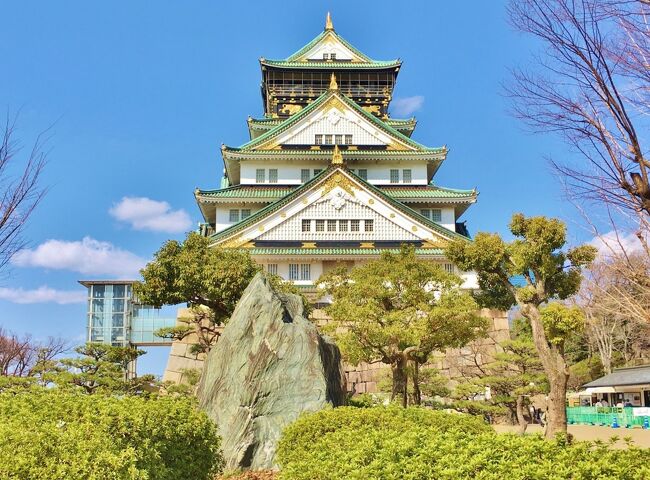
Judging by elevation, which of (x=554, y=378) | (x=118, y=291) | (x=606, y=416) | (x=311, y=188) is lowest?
(x=606, y=416)

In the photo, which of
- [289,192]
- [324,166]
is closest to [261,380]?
[289,192]

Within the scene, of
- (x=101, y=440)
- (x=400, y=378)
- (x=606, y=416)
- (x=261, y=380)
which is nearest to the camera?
(x=101, y=440)

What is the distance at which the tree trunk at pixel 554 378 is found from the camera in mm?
15148

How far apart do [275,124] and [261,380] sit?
3337cm

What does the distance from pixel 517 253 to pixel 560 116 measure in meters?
A: 10.4

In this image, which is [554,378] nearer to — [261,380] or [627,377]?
[261,380]

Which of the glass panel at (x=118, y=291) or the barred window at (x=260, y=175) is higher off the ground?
the barred window at (x=260, y=175)

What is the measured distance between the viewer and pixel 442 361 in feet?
103

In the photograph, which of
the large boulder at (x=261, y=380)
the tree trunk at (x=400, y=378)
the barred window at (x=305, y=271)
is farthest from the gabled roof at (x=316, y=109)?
the large boulder at (x=261, y=380)

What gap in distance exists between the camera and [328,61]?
45469 mm

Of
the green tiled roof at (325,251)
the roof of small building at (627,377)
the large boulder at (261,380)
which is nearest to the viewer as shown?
the large boulder at (261,380)

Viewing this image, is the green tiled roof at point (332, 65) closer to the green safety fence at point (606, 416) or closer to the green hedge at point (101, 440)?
the green safety fence at point (606, 416)

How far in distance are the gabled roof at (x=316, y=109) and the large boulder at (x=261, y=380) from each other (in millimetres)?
27269

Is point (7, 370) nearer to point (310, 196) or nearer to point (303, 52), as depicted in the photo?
point (310, 196)
